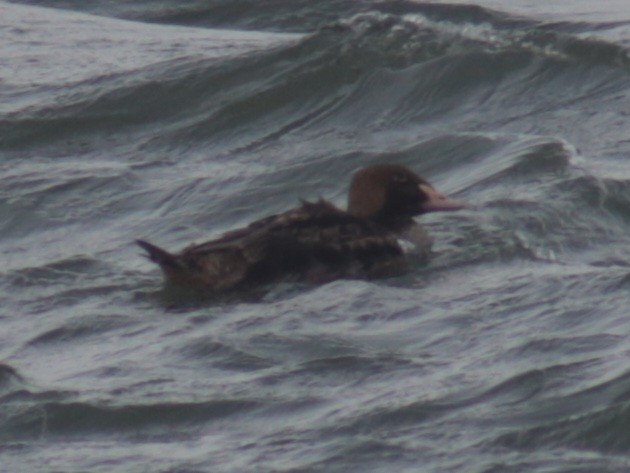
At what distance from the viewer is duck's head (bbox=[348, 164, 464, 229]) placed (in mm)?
11922

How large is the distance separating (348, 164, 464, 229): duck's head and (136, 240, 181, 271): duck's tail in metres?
1.58

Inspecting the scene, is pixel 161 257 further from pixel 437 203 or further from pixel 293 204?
pixel 293 204

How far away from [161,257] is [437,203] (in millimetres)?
1893

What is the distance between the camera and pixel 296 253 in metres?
11.0

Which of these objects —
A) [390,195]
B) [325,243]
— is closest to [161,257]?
[325,243]

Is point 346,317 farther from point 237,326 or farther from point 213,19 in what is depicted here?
point 213,19

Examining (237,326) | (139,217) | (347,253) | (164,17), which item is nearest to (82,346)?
(237,326)

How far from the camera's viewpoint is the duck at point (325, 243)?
10.7 meters

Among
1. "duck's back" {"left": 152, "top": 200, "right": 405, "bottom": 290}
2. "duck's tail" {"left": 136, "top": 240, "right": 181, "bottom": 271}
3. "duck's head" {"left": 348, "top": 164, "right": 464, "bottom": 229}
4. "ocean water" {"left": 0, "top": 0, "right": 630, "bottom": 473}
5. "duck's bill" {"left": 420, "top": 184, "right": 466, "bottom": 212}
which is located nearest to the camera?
"ocean water" {"left": 0, "top": 0, "right": 630, "bottom": 473}

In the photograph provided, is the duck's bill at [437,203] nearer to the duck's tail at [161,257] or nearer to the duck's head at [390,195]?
the duck's head at [390,195]

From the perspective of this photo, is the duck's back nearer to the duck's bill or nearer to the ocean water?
the ocean water

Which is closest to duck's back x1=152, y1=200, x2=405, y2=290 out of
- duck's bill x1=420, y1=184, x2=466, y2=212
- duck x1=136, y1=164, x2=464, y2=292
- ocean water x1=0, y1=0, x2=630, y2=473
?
duck x1=136, y1=164, x2=464, y2=292

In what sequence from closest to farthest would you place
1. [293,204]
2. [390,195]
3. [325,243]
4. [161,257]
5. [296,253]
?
[161,257] < [296,253] < [325,243] < [390,195] < [293,204]

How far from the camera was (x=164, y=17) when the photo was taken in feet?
57.5
